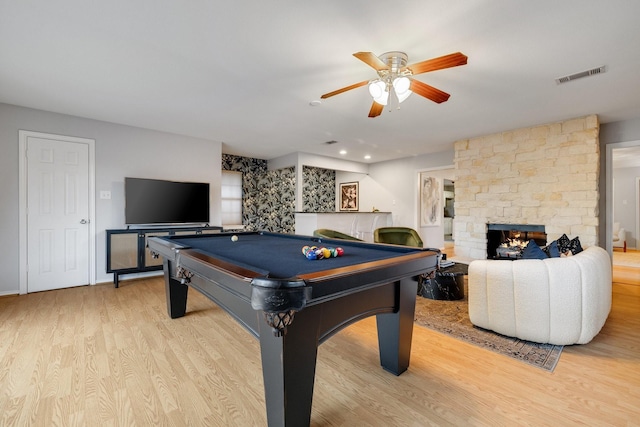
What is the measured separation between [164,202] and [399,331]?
4167 mm

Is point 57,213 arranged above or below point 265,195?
below

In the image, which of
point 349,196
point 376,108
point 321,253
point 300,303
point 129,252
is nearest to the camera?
point 300,303

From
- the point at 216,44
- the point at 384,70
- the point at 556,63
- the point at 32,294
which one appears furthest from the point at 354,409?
the point at 32,294

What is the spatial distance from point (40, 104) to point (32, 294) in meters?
2.47

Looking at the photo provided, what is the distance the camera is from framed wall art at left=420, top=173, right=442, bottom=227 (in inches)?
286

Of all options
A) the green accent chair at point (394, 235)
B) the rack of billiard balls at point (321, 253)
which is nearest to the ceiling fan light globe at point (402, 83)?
the rack of billiard balls at point (321, 253)

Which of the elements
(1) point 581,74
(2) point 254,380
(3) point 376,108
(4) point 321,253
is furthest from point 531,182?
(2) point 254,380

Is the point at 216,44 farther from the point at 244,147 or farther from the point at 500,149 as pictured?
the point at 500,149

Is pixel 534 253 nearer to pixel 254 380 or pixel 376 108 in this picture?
pixel 376 108

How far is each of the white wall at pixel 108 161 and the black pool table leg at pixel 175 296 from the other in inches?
90.7

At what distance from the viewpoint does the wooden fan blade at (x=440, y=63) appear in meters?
1.95

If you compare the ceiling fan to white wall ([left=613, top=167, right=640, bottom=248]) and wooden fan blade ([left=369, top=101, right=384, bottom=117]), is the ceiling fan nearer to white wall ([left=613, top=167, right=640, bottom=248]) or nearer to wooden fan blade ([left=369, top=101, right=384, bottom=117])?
wooden fan blade ([left=369, top=101, right=384, bottom=117])

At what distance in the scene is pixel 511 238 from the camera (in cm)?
520

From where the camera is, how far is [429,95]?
2.61m
